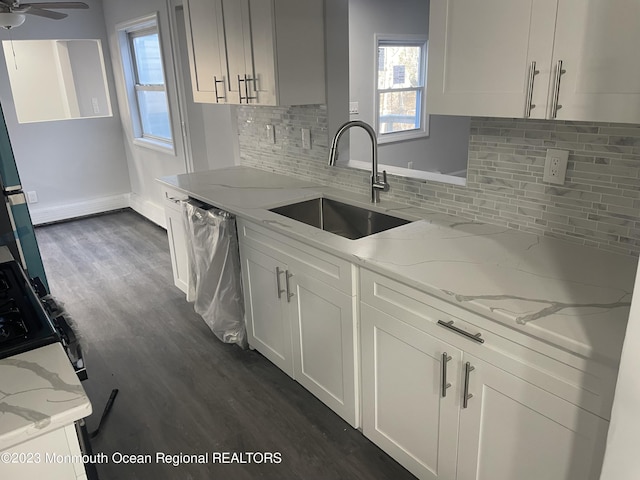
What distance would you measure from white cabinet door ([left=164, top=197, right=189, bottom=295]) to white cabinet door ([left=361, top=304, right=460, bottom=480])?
1.68 metres

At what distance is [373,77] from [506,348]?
4.09m

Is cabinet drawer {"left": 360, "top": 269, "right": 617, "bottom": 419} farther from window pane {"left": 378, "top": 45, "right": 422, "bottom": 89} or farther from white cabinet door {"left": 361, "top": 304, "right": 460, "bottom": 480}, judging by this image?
window pane {"left": 378, "top": 45, "right": 422, "bottom": 89}

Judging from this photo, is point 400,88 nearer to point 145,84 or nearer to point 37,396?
point 145,84

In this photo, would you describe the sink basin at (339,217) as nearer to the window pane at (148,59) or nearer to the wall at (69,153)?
the window pane at (148,59)

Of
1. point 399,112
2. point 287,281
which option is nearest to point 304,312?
point 287,281

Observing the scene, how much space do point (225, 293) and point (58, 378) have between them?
167 cm

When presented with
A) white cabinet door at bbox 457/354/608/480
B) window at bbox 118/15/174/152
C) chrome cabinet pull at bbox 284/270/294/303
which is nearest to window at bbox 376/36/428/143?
window at bbox 118/15/174/152

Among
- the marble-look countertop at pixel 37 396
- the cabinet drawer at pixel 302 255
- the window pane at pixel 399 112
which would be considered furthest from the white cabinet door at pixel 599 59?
the window pane at pixel 399 112

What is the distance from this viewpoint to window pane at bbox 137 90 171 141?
4.95m

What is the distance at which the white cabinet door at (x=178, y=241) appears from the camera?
319 cm

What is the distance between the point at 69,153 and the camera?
18.3ft

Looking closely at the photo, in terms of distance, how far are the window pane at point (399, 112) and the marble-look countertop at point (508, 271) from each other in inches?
120

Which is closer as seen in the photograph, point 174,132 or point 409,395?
point 409,395

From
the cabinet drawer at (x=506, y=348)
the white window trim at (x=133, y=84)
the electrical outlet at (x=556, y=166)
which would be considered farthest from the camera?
the white window trim at (x=133, y=84)
